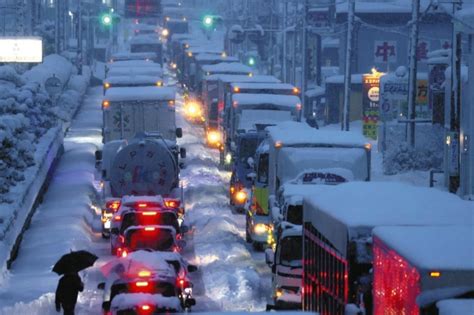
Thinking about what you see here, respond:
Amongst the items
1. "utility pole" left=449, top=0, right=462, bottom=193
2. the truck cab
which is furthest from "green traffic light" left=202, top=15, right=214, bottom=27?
the truck cab

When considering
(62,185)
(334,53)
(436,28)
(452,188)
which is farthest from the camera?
(334,53)

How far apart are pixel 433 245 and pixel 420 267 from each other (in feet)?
2.84

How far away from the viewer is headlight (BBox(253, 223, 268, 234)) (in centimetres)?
3025

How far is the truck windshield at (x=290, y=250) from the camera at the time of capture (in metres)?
22.5

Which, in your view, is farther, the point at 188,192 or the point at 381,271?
the point at 188,192

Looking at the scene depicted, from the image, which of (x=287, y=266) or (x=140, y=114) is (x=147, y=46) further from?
(x=287, y=266)

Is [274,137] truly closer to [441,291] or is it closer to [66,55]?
[441,291]

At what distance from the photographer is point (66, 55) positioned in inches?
4139

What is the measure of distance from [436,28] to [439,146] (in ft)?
93.1

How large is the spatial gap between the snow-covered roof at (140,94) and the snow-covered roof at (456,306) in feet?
101

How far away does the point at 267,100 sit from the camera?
42031 mm

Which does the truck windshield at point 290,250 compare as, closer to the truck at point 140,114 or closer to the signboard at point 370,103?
the truck at point 140,114

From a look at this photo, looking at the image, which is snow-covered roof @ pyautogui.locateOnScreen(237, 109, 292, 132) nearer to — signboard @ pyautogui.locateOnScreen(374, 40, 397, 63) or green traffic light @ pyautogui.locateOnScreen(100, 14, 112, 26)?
signboard @ pyautogui.locateOnScreen(374, 40, 397, 63)

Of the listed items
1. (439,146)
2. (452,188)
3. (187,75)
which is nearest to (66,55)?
(187,75)
